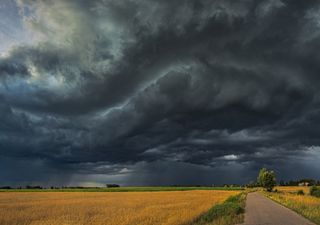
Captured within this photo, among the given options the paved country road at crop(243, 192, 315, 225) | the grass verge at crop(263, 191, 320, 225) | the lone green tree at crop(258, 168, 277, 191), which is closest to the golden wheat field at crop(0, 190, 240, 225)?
the paved country road at crop(243, 192, 315, 225)

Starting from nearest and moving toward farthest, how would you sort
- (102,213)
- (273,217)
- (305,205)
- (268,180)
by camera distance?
(273,217) → (102,213) → (305,205) → (268,180)

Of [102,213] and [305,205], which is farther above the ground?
[305,205]

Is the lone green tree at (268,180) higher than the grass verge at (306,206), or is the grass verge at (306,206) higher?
the lone green tree at (268,180)

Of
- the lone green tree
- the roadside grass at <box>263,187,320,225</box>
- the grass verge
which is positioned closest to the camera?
the grass verge

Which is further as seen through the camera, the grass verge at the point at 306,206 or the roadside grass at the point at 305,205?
the roadside grass at the point at 305,205

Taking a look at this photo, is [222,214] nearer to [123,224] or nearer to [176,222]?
[176,222]

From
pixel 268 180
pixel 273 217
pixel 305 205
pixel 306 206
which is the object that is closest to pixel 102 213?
pixel 273 217

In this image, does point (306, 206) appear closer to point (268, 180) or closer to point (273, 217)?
point (273, 217)

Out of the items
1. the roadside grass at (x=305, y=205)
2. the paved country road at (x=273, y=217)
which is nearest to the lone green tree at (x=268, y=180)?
the roadside grass at (x=305, y=205)

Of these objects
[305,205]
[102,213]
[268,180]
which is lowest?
[102,213]

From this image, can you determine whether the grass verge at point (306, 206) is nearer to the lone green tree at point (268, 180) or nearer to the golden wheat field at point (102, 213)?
the golden wheat field at point (102, 213)

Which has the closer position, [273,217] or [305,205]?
[273,217]

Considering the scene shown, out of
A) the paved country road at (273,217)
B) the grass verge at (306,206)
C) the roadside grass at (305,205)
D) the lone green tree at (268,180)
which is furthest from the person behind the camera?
the lone green tree at (268,180)

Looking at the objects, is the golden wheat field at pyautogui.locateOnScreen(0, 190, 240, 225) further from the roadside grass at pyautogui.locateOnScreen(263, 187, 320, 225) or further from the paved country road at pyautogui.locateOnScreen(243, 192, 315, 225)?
the roadside grass at pyautogui.locateOnScreen(263, 187, 320, 225)
